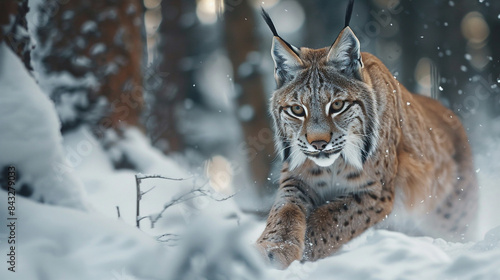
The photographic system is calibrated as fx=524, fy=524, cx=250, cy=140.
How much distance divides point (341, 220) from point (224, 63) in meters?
1.34

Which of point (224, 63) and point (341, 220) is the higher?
point (224, 63)

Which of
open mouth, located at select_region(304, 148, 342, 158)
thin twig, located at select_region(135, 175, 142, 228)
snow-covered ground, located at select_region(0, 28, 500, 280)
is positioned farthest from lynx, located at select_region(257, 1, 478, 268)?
thin twig, located at select_region(135, 175, 142, 228)

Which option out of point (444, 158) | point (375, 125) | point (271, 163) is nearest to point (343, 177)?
point (375, 125)

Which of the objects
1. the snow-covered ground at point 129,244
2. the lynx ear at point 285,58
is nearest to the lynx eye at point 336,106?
the lynx ear at point 285,58

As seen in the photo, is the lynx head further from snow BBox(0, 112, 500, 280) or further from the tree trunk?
the tree trunk

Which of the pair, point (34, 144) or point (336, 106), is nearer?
point (34, 144)

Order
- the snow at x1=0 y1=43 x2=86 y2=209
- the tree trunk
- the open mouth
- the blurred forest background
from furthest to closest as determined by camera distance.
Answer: the tree trunk < the blurred forest background < the open mouth < the snow at x1=0 y1=43 x2=86 y2=209

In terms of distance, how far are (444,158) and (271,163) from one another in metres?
1.01

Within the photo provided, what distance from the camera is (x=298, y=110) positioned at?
2.46m

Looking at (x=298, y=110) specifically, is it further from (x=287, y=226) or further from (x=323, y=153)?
(x=287, y=226)

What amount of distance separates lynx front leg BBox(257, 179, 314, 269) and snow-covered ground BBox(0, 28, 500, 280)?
7 centimetres

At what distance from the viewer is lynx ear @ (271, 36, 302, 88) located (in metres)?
2.50

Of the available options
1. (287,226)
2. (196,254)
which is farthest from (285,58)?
(196,254)

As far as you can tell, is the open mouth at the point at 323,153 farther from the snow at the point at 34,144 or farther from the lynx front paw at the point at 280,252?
the snow at the point at 34,144
